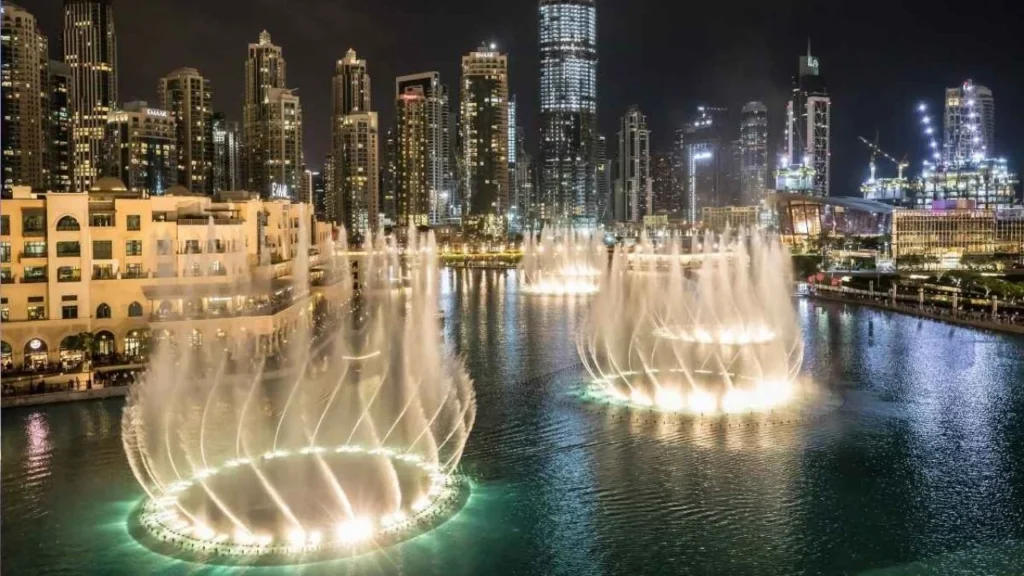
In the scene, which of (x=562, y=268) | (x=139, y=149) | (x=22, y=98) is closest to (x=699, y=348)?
(x=562, y=268)

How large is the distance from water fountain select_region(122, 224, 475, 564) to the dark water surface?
69cm

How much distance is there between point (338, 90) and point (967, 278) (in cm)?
14729

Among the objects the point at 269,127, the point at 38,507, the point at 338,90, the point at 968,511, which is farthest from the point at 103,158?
the point at 968,511

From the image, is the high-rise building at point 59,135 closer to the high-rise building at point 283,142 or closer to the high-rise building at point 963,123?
the high-rise building at point 283,142

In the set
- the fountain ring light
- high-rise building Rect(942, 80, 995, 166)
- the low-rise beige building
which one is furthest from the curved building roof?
the fountain ring light

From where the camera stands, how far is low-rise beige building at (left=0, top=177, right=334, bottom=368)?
3622cm

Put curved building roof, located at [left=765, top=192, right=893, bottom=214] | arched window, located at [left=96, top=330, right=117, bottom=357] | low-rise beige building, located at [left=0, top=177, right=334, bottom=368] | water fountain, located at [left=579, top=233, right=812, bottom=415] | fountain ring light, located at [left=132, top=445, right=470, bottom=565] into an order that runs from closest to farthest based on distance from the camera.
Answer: fountain ring light, located at [left=132, top=445, right=470, bottom=565] < water fountain, located at [left=579, top=233, right=812, bottom=415] < low-rise beige building, located at [left=0, top=177, right=334, bottom=368] < arched window, located at [left=96, top=330, right=117, bottom=357] < curved building roof, located at [left=765, top=192, right=893, bottom=214]

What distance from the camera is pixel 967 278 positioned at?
71938 mm

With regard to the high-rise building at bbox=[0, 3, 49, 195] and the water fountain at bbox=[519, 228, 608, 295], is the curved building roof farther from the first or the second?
the high-rise building at bbox=[0, 3, 49, 195]

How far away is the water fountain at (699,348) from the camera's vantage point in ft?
97.8

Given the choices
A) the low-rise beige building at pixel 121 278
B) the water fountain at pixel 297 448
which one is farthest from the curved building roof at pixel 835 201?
the low-rise beige building at pixel 121 278

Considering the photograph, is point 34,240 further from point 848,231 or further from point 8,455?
point 848,231

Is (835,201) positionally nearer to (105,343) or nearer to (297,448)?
(105,343)

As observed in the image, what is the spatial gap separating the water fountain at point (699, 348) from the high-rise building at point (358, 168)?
103954 millimetres
